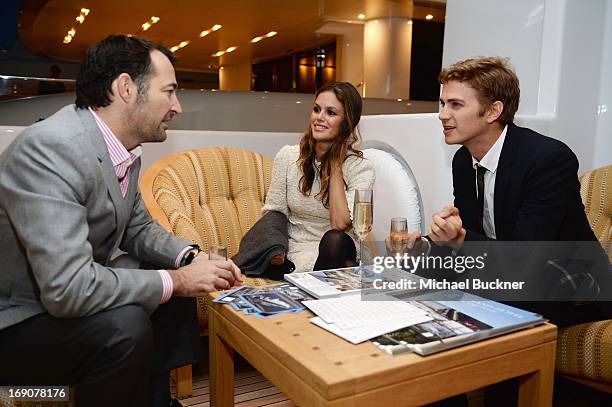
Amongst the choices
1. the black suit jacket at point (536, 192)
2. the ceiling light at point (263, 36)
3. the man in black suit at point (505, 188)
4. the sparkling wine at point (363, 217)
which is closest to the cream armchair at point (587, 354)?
the man in black suit at point (505, 188)

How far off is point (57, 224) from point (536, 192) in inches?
57.0

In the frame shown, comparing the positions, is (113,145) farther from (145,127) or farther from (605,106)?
(605,106)

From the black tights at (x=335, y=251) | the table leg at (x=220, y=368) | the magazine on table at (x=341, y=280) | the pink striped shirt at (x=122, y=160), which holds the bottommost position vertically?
the table leg at (x=220, y=368)

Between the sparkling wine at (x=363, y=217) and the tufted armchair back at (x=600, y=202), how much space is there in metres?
1.17

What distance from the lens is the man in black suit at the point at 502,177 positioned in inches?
68.2

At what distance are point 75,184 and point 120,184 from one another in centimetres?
30

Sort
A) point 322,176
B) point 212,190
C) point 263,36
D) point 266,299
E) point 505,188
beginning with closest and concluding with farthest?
point 266,299 → point 505,188 → point 322,176 → point 212,190 → point 263,36

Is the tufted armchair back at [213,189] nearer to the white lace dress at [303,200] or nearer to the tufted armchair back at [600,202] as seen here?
the white lace dress at [303,200]

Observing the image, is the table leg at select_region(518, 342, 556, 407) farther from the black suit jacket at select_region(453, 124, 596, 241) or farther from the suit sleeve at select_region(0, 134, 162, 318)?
the suit sleeve at select_region(0, 134, 162, 318)

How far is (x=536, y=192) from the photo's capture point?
1744 millimetres

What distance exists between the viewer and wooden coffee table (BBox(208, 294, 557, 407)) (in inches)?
42.4

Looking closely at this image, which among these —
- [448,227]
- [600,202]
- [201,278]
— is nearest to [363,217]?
[448,227]

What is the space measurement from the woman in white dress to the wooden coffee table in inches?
42.8

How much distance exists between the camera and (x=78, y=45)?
3.67m
